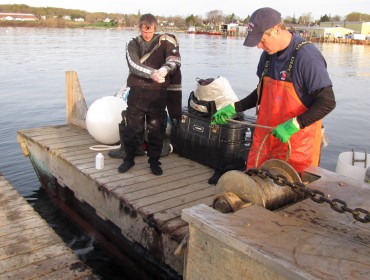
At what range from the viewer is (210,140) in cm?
514

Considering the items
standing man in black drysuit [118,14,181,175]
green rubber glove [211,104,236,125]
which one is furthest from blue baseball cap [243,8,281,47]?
standing man in black drysuit [118,14,181,175]

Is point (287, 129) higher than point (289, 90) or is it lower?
lower

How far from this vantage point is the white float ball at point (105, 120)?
603 cm

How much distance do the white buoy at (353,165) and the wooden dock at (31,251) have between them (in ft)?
10.9

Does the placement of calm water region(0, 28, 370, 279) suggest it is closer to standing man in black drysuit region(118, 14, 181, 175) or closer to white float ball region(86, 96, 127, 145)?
white float ball region(86, 96, 127, 145)

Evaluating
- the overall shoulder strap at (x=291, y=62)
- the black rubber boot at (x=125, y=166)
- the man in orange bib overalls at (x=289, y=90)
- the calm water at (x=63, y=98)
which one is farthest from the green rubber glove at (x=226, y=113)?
the calm water at (x=63, y=98)

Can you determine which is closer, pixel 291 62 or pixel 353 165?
pixel 291 62

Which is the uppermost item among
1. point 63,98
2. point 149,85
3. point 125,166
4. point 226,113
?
point 149,85

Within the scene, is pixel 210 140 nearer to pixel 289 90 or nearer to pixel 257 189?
pixel 289 90

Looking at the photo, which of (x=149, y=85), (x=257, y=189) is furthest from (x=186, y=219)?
(x=149, y=85)

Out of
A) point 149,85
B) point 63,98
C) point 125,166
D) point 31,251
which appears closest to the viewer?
point 31,251

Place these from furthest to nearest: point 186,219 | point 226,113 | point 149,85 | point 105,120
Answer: point 105,120 < point 149,85 < point 226,113 < point 186,219

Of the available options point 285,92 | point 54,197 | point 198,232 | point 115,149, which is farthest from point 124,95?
point 198,232

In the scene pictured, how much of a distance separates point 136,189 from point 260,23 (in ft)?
8.01
